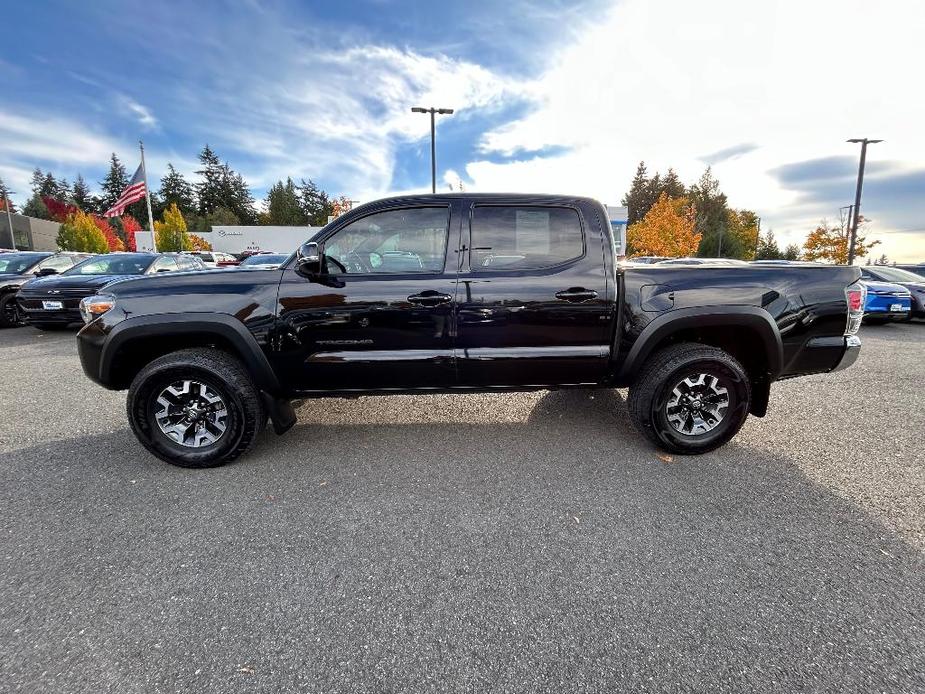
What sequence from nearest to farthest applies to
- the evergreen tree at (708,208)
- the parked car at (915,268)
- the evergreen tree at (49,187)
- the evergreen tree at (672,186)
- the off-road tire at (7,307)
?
the off-road tire at (7,307) → the parked car at (915,268) → the evergreen tree at (708,208) → the evergreen tree at (672,186) → the evergreen tree at (49,187)

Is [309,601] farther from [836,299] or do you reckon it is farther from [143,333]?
[836,299]

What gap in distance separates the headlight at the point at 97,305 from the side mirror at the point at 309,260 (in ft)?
4.43

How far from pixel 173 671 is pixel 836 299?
440 centimetres

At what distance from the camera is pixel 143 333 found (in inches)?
121

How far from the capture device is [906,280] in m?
10.8

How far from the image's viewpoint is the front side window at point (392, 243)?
3186 mm

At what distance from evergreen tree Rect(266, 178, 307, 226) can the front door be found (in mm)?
80680

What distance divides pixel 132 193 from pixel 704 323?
79.9 ft

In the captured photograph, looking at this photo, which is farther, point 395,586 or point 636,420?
point 636,420

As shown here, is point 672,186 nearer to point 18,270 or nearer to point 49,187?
point 18,270

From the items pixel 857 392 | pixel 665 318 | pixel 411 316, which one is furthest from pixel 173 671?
pixel 857 392

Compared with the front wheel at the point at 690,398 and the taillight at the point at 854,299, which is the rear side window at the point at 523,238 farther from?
the taillight at the point at 854,299

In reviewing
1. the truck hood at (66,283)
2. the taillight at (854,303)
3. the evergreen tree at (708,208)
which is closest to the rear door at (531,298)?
the taillight at (854,303)

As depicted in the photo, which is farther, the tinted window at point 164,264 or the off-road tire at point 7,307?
the tinted window at point 164,264
